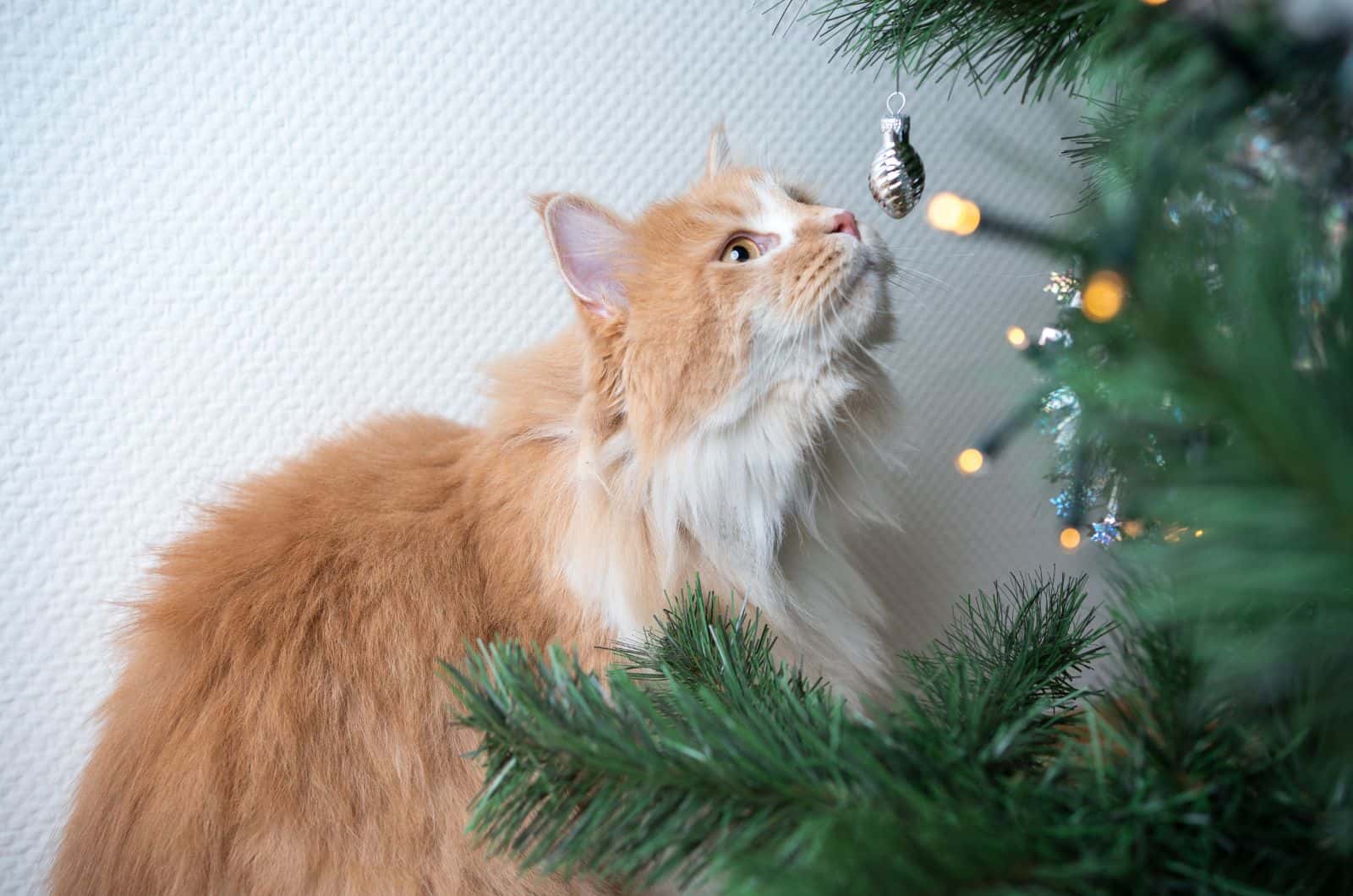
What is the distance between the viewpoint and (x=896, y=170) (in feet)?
2.49

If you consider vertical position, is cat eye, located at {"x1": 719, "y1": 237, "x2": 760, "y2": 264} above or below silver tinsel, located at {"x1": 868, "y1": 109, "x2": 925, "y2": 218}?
below

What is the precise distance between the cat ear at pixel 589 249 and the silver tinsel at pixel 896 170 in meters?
0.28

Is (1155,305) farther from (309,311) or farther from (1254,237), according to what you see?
(309,311)

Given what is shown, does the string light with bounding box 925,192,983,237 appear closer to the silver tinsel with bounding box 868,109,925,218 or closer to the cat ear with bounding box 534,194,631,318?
the silver tinsel with bounding box 868,109,925,218

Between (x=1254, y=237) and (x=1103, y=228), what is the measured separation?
4cm

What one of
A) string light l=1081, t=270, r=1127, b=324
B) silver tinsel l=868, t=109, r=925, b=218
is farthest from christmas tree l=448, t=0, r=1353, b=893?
silver tinsel l=868, t=109, r=925, b=218

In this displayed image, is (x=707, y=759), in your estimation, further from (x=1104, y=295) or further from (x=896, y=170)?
(x=896, y=170)

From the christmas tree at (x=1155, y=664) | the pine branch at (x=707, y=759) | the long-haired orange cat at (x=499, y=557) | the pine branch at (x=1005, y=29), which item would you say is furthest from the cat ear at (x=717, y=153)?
the pine branch at (x=707, y=759)

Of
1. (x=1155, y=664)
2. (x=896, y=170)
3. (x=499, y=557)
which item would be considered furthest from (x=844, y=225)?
(x=1155, y=664)

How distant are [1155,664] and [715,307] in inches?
22.2

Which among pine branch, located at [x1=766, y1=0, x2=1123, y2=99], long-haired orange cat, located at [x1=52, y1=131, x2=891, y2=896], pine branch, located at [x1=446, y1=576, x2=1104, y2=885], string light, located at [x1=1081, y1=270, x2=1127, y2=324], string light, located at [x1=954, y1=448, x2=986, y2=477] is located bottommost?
string light, located at [x1=954, y1=448, x2=986, y2=477]

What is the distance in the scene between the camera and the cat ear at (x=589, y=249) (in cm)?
84

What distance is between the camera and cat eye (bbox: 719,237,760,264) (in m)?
0.88

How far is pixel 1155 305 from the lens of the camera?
22 cm
